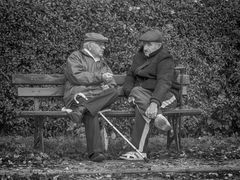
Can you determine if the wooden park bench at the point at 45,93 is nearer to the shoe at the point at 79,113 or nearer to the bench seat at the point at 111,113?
the bench seat at the point at 111,113

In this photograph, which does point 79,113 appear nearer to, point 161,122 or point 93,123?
point 93,123

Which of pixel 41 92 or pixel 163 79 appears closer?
pixel 163 79

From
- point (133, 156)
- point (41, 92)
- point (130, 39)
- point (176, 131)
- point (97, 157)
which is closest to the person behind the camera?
point (97, 157)

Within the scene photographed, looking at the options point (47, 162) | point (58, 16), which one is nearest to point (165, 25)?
point (58, 16)

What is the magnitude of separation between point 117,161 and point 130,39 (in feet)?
7.79

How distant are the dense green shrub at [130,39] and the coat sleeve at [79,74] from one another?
1181 mm

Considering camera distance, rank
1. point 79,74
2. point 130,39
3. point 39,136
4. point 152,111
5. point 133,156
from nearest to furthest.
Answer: point 152,111 < point 133,156 < point 79,74 < point 39,136 < point 130,39

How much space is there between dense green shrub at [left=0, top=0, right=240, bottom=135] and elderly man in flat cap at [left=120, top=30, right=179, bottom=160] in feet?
3.89

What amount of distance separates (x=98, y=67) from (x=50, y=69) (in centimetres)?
122

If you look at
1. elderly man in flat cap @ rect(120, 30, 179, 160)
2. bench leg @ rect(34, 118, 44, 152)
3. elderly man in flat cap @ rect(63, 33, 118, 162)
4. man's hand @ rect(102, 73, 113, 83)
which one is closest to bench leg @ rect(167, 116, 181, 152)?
elderly man in flat cap @ rect(120, 30, 179, 160)

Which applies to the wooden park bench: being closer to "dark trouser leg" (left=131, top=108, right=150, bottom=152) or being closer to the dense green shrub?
"dark trouser leg" (left=131, top=108, right=150, bottom=152)

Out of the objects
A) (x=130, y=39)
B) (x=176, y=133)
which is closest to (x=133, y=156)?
(x=176, y=133)

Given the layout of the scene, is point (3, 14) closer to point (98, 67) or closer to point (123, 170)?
point (98, 67)

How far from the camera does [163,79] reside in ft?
25.5
